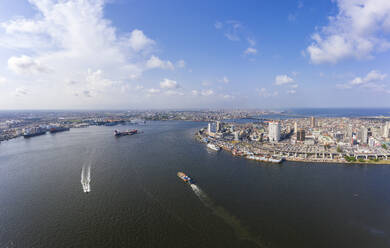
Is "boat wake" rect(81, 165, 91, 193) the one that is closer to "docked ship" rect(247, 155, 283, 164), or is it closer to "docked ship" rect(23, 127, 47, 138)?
"docked ship" rect(247, 155, 283, 164)

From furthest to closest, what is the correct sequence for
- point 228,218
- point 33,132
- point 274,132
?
point 33,132 < point 274,132 < point 228,218

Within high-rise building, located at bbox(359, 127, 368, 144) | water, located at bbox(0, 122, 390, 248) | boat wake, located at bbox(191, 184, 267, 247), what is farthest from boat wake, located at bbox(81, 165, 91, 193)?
high-rise building, located at bbox(359, 127, 368, 144)

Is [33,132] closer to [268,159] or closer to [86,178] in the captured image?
[86,178]

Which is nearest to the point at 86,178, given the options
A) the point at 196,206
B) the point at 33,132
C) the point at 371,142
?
the point at 196,206

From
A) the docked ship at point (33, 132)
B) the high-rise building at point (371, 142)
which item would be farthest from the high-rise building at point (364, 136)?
the docked ship at point (33, 132)

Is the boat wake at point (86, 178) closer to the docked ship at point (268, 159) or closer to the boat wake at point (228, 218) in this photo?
the boat wake at point (228, 218)

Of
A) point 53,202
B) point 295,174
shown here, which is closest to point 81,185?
point 53,202

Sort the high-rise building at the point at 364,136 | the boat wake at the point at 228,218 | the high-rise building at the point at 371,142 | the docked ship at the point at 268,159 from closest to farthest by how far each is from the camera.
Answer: the boat wake at the point at 228,218 → the docked ship at the point at 268,159 → the high-rise building at the point at 371,142 → the high-rise building at the point at 364,136
